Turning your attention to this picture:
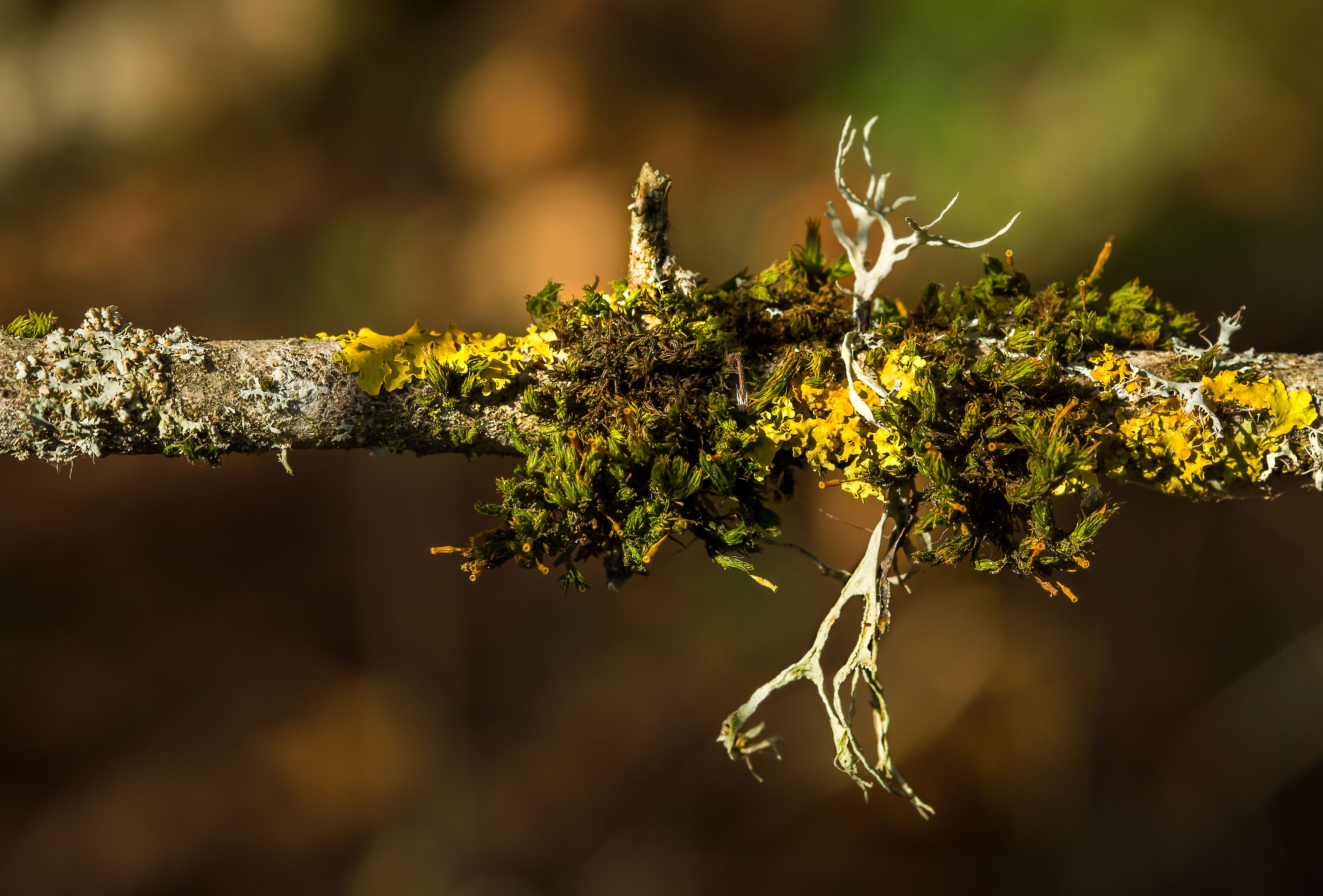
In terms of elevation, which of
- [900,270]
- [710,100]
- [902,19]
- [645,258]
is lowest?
[645,258]

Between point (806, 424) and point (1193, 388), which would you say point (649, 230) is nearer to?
point (806, 424)

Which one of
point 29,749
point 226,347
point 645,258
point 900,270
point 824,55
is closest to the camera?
point 226,347

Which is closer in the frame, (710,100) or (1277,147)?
(1277,147)

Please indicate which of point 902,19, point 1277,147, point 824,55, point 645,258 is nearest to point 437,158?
point 824,55

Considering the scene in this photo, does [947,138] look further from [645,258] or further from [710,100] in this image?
[645,258]

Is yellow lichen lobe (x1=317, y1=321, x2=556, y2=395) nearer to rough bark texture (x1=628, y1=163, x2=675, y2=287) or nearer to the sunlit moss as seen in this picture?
the sunlit moss

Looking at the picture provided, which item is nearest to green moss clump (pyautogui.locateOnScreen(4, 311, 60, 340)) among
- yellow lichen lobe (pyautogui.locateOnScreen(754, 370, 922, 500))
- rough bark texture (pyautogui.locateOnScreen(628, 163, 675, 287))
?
rough bark texture (pyautogui.locateOnScreen(628, 163, 675, 287))

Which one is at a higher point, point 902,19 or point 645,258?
point 902,19
